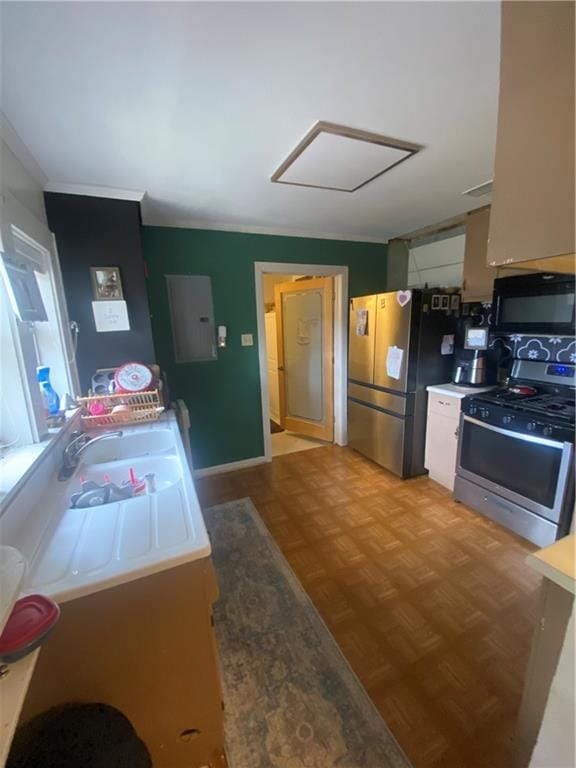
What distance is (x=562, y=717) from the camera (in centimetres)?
64

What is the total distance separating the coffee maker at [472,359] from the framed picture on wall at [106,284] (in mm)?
2574

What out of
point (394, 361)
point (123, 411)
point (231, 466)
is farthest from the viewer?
point (231, 466)

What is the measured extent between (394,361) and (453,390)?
1.68 ft

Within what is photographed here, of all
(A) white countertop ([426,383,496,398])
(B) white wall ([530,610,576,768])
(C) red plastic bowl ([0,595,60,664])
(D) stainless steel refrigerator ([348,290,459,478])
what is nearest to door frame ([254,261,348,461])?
(D) stainless steel refrigerator ([348,290,459,478])

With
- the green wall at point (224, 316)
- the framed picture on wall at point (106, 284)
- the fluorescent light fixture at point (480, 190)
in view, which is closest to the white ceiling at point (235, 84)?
the fluorescent light fixture at point (480, 190)

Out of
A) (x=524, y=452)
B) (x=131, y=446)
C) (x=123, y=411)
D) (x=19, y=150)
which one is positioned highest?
(x=19, y=150)

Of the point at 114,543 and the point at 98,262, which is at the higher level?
Answer: the point at 98,262

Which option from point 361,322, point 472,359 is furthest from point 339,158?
point 472,359

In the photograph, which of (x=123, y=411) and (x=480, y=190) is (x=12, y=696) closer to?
(x=123, y=411)

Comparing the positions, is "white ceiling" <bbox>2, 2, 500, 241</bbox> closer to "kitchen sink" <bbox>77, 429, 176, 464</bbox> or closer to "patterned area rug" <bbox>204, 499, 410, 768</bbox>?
"kitchen sink" <bbox>77, 429, 176, 464</bbox>

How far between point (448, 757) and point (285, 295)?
3.64 m

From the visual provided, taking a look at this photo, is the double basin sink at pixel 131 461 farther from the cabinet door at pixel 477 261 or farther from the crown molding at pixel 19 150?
the cabinet door at pixel 477 261

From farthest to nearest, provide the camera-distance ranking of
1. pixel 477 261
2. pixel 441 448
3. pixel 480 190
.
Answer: pixel 441 448 → pixel 477 261 → pixel 480 190

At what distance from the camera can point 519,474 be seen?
1.95 metres
